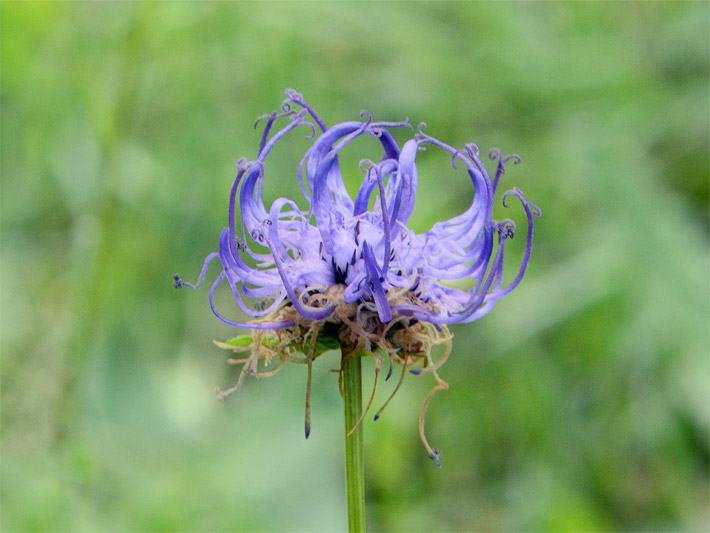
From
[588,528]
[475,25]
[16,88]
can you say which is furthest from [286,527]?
[475,25]

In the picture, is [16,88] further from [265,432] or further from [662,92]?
[662,92]

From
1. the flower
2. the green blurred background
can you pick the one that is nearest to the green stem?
the flower

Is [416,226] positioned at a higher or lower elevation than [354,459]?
higher

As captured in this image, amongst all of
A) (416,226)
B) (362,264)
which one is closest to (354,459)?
(362,264)

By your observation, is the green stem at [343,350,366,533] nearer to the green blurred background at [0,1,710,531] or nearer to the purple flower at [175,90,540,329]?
the purple flower at [175,90,540,329]

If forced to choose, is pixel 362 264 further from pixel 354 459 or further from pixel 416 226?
pixel 416 226

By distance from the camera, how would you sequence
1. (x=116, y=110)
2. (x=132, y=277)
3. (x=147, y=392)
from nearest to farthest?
(x=116, y=110) → (x=147, y=392) → (x=132, y=277)

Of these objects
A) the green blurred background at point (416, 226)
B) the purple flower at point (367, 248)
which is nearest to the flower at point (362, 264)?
the purple flower at point (367, 248)
